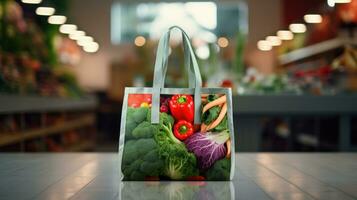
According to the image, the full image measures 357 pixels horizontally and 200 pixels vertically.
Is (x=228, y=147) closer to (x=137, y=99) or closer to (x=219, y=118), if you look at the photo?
(x=219, y=118)

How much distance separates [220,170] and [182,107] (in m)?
0.31

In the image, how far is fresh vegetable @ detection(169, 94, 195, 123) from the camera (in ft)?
8.81

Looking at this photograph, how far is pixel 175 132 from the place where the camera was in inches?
106

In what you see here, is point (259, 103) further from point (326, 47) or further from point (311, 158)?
point (326, 47)

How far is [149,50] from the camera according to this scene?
14984mm

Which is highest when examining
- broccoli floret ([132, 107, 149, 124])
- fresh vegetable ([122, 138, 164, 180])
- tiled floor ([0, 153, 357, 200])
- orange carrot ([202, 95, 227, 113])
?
orange carrot ([202, 95, 227, 113])

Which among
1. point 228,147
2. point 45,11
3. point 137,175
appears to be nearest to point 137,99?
point 137,175

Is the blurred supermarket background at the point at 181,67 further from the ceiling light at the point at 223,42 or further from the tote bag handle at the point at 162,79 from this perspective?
the tote bag handle at the point at 162,79

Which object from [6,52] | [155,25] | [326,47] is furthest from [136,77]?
[6,52]

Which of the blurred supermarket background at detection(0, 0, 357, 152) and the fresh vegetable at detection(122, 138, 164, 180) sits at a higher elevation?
the blurred supermarket background at detection(0, 0, 357, 152)

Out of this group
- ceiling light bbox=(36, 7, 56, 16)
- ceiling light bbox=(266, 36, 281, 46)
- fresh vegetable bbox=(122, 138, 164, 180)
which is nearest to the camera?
fresh vegetable bbox=(122, 138, 164, 180)

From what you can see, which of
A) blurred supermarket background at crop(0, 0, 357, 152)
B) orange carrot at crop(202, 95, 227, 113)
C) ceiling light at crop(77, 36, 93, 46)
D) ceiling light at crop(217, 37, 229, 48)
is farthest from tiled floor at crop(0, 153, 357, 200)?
ceiling light at crop(217, 37, 229, 48)

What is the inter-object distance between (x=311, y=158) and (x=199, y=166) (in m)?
1.50

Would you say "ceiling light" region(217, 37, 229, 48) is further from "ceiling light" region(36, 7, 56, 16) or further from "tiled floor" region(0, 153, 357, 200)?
"tiled floor" region(0, 153, 357, 200)
